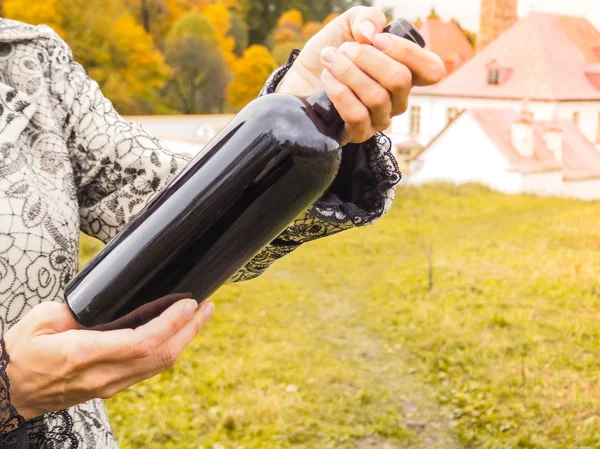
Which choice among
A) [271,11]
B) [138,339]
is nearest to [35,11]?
[271,11]

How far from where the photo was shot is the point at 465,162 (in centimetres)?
1133

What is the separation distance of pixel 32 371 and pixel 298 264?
6245 millimetres

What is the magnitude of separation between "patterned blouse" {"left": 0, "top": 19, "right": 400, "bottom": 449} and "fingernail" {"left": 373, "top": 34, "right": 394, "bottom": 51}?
0.24 m

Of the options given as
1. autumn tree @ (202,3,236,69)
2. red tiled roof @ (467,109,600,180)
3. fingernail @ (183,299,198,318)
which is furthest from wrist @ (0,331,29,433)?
autumn tree @ (202,3,236,69)

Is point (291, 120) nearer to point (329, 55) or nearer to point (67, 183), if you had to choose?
point (329, 55)

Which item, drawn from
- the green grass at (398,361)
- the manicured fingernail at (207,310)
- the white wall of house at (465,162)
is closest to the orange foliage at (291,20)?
the white wall of house at (465,162)

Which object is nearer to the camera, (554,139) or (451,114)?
(554,139)

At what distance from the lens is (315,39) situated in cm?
99

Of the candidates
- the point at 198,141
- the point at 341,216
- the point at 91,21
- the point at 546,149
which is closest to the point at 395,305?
the point at 341,216

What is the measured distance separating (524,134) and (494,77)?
2300 millimetres

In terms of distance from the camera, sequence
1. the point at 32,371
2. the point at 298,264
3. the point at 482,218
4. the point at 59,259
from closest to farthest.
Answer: the point at 32,371, the point at 59,259, the point at 298,264, the point at 482,218

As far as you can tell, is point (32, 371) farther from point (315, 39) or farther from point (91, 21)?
point (91, 21)

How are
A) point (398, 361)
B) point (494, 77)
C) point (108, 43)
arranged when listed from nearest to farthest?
point (398, 361)
point (494, 77)
point (108, 43)

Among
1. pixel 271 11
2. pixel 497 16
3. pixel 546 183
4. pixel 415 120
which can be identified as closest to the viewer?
pixel 546 183
